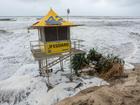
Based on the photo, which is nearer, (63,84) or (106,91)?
(106,91)

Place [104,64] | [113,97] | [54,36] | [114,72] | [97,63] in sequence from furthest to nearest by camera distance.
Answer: [97,63], [104,64], [114,72], [54,36], [113,97]

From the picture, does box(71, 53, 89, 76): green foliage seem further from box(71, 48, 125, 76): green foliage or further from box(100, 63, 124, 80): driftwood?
box(100, 63, 124, 80): driftwood

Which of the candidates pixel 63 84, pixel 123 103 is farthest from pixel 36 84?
pixel 123 103

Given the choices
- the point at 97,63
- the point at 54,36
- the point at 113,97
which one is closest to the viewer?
the point at 113,97

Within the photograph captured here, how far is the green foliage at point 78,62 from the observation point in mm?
12073

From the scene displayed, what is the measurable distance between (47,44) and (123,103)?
17.8ft

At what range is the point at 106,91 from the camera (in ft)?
26.7

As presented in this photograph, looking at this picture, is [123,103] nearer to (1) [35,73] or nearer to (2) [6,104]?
(2) [6,104]

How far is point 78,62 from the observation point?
40.2 ft

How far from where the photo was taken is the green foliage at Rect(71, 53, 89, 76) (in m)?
12.1

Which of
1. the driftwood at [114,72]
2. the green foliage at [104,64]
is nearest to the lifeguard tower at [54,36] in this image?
the green foliage at [104,64]

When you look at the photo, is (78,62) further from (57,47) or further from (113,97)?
(113,97)

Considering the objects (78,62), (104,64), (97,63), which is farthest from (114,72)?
(78,62)

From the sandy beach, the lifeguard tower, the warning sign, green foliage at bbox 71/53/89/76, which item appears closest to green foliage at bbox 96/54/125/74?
green foliage at bbox 71/53/89/76
